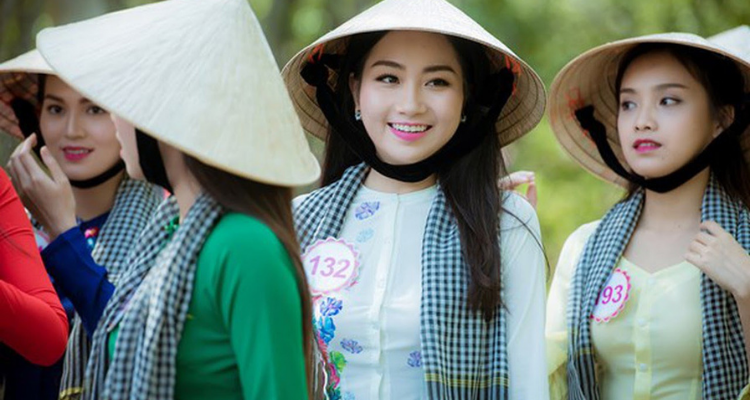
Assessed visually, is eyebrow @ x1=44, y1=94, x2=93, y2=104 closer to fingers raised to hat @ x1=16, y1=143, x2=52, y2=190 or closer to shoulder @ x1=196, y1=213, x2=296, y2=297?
fingers raised to hat @ x1=16, y1=143, x2=52, y2=190

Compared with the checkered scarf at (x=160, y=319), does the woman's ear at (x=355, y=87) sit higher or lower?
higher

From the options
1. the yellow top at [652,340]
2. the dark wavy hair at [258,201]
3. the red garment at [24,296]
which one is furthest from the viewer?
the yellow top at [652,340]

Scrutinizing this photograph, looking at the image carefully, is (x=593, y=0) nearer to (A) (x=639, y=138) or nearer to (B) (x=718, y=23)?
(B) (x=718, y=23)

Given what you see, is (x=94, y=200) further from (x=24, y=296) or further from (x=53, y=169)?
(x=24, y=296)

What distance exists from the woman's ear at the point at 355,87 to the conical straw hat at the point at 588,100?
2.87 ft

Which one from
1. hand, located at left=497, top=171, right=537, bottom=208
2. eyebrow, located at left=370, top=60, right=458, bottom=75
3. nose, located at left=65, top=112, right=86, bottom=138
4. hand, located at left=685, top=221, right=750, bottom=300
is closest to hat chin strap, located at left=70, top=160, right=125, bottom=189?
nose, located at left=65, top=112, right=86, bottom=138

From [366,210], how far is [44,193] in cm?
97

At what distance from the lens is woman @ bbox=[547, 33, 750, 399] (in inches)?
141

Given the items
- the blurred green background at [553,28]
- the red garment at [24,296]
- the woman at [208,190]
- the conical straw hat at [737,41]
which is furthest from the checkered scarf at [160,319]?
the blurred green background at [553,28]

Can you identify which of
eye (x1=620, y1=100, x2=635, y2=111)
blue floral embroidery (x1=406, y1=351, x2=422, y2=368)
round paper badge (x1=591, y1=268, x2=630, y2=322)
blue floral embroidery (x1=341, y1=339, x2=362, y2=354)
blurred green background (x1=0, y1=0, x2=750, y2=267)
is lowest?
blue floral embroidery (x1=406, y1=351, x2=422, y2=368)

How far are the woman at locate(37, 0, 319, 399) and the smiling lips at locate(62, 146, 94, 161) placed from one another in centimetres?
163

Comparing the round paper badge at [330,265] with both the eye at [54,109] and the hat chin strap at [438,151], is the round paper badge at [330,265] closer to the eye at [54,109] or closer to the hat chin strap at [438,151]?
the hat chin strap at [438,151]

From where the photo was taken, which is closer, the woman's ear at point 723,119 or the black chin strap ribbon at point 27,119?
the woman's ear at point 723,119

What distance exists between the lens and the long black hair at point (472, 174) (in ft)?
10.8
